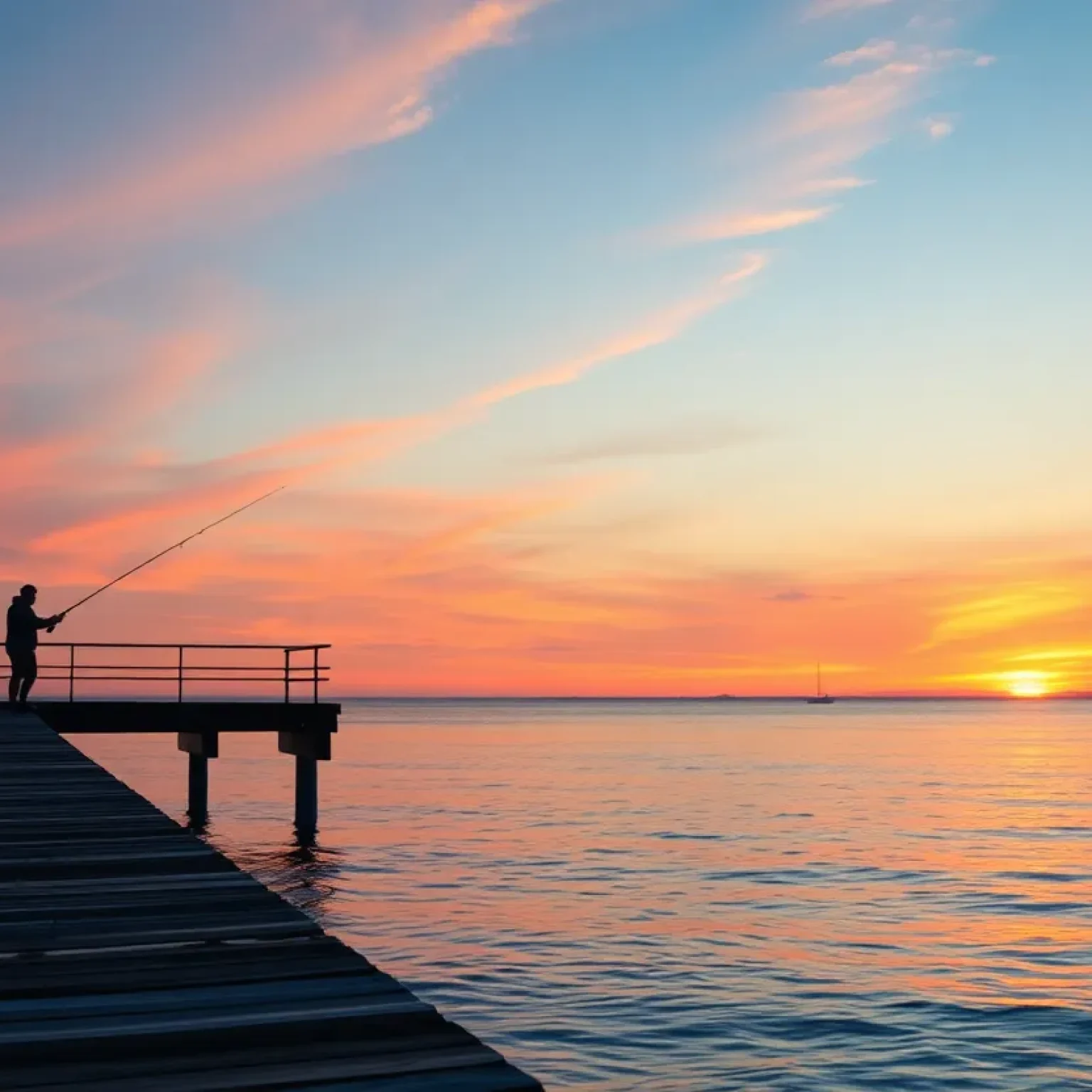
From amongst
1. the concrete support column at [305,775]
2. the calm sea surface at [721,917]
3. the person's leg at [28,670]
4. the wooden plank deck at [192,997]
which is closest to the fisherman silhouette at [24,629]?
the person's leg at [28,670]

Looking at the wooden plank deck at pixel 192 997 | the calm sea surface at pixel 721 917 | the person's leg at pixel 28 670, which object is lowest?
the calm sea surface at pixel 721 917

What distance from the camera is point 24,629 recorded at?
22.1 meters

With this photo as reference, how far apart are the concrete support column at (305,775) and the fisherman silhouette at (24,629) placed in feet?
27.9

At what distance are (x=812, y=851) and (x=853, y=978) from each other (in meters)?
13.5

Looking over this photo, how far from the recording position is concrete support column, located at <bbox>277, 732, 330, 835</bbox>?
98.2ft

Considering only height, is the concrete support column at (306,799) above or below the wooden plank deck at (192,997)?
below

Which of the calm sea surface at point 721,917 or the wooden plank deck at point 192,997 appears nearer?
the wooden plank deck at point 192,997

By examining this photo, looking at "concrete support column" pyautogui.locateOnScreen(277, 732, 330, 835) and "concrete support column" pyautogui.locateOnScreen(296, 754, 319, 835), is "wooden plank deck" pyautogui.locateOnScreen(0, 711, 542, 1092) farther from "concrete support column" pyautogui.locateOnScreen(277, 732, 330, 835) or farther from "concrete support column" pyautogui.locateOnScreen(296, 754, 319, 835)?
"concrete support column" pyautogui.locateOnScreen(296, 754, 319, 835)

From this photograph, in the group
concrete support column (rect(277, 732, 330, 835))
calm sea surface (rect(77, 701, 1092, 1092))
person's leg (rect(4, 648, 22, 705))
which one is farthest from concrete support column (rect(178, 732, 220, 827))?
person's leg (rect(4, 648, 22, 705))

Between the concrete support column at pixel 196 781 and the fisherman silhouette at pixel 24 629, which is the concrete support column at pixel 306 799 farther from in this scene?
the fisherman silhouette at pixel 24 629

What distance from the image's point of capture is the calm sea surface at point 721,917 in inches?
489

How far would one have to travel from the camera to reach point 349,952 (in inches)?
245

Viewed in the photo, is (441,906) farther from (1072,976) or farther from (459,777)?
(459,777)

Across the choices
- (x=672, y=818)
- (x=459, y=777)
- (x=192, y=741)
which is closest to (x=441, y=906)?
(x=192, y=741)
